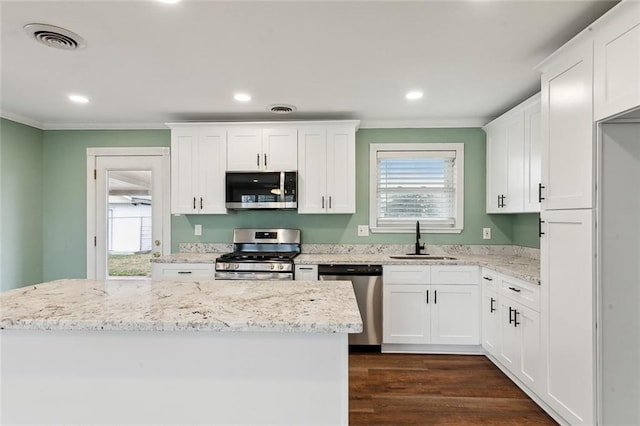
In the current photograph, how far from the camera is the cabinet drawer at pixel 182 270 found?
11.3 ft

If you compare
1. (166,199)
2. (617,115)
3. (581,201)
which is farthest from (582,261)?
(166,199)

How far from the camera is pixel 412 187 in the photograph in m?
4.01

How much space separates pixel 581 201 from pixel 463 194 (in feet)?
6.74

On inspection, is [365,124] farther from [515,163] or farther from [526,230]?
[526,230]

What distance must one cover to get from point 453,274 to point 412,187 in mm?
1136

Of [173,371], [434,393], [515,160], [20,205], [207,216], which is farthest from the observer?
[207,216]

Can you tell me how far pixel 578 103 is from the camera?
1.92 meters

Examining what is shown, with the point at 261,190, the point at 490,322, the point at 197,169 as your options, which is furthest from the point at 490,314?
the point at 197,169

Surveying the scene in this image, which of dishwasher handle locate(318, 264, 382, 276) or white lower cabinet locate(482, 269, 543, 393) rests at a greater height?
dishwasher handle locate(318, 264, 382, 276)

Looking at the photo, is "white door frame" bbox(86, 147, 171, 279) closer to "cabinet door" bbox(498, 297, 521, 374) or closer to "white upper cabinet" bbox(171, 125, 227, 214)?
"white upper cabinet" bbox(171, 125, 227, 214)

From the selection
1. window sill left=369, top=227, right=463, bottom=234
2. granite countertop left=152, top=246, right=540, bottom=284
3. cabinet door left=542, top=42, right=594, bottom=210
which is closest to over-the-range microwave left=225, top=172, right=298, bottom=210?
granite countertop left=152, top=246, right=540, bottom=284

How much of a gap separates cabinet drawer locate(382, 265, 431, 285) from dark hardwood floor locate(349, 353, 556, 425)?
72 cm

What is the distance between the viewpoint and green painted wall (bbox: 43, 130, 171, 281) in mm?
4070

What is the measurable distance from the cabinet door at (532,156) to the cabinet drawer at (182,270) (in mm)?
2972
